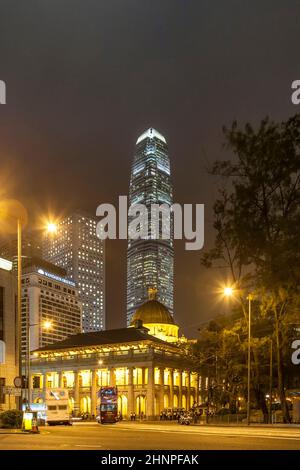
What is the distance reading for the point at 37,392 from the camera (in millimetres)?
116125

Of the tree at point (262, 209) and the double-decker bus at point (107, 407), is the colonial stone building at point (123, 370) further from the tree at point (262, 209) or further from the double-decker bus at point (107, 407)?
the tree at point (262, 209)

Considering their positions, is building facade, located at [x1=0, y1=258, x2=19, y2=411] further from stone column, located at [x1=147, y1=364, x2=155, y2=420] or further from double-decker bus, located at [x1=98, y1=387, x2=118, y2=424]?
stone column, located at [x1=147, y1=364, x2=155, y2=420]

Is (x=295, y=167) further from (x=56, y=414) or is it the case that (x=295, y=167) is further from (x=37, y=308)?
(x=37, y=308)

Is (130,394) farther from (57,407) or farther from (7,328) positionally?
(57,407)

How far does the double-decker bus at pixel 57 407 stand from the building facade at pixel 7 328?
32.4 ft

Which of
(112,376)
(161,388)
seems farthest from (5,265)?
(161,388)

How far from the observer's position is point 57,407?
5984 cm

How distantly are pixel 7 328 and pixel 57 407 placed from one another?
14.8m

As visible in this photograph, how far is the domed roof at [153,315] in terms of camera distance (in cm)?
13738

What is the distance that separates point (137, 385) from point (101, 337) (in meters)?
15.9

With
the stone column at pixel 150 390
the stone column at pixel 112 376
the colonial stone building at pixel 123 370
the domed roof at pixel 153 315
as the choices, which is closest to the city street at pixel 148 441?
the colonial stone building at pixel 123 370

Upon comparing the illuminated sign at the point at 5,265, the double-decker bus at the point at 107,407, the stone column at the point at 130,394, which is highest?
the illuminated sign at the point at 5,265
